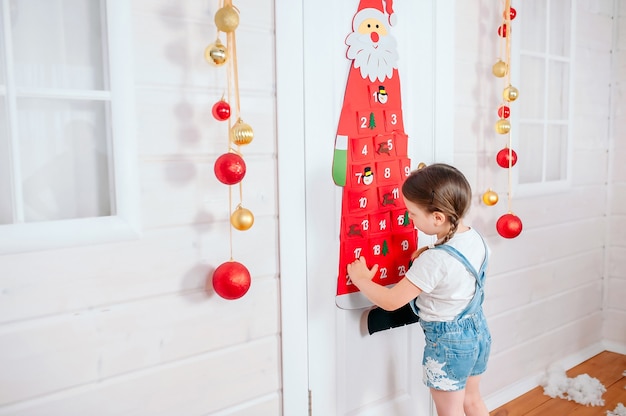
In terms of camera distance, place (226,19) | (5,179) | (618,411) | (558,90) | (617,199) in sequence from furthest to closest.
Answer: (617,199), (558,90), (618,411), (226,19), (5,179)

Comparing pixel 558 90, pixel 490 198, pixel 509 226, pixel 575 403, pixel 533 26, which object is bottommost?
pixel 575 403

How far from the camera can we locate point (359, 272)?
169 cm

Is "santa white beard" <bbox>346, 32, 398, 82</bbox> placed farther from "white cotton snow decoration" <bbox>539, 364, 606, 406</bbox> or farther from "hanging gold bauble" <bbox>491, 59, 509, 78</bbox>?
"white cotton snow decoration" <bbox>539, 364, 606, 406</bbox>

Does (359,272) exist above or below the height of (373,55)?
below

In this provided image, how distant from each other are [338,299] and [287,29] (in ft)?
2.71

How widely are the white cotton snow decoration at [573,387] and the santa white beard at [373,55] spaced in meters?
1.64

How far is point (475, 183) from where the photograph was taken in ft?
7.04

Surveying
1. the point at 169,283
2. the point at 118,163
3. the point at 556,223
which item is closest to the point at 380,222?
the point at 169,283

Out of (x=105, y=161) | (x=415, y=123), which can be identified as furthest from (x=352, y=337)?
(x=105, y=161)

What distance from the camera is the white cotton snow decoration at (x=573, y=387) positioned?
7.65 feet

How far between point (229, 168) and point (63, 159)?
377mm

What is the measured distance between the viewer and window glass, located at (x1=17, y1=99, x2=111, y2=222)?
1197 millimetres

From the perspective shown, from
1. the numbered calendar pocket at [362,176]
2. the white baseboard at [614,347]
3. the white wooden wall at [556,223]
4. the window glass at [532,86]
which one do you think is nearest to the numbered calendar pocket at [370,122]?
the numbered calendar pocket at [362,176]

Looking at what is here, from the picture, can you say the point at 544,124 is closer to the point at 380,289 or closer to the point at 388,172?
the point at 388,172
